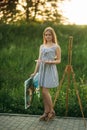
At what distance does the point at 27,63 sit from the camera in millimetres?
19156

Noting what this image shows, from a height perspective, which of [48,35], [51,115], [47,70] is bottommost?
[51,115]

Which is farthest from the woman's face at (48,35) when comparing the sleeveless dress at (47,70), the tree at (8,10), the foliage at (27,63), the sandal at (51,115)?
the tree at (8,10)

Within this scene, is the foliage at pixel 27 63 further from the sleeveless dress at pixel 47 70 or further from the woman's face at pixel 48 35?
the woman's face at pixel 48 35

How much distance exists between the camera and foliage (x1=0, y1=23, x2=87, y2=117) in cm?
1067

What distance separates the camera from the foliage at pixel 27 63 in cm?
1067

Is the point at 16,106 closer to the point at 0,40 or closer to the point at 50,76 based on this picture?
the point at 50,76

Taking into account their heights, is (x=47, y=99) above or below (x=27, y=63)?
below

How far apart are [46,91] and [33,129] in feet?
3.41

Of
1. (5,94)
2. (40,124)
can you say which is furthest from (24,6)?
(40,124)

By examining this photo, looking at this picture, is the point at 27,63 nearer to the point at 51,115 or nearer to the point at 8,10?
the point at 51,115

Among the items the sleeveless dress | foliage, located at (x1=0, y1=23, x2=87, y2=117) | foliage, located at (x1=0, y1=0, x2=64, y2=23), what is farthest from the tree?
the sleeveless dress

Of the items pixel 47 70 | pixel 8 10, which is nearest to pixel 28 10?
pixel 8 10

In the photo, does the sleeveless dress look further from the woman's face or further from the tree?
the tree

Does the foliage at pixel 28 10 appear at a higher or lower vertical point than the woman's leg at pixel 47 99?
higher
